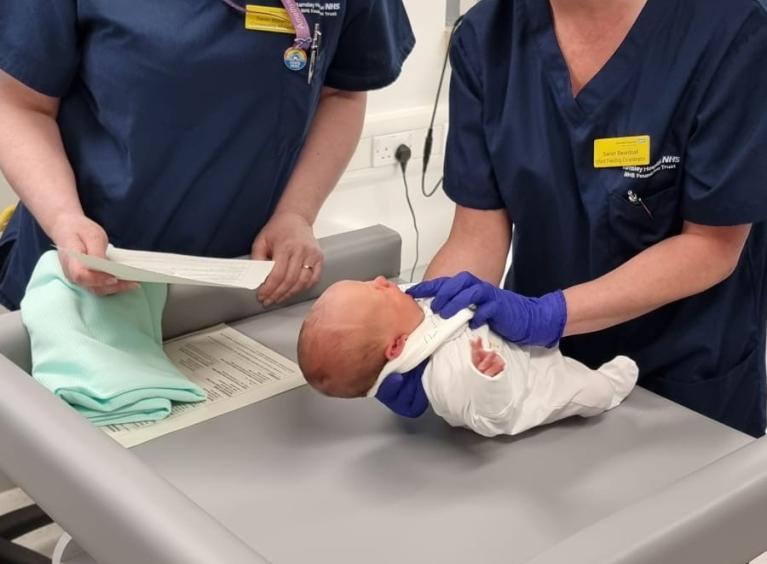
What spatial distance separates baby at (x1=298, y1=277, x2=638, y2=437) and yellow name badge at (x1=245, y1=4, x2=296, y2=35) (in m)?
0.38

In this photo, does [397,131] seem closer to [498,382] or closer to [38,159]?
[38,159]

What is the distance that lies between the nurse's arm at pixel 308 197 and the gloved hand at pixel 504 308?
0.88ft

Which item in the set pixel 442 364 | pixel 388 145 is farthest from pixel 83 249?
pixel 388 145

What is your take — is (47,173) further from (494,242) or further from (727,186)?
(727,186)

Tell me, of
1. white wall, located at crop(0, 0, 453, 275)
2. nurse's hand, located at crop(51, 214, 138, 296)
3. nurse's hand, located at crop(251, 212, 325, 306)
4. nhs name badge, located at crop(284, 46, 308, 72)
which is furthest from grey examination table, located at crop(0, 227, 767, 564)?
white wall, located at crop(0, 0, 453, 275)

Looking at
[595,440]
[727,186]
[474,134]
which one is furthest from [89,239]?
[727,186]

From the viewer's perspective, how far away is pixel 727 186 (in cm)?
102

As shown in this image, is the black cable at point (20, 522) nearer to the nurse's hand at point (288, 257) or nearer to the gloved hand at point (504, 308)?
the nurse's hand at point (288, 257)

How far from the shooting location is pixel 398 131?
2910mm

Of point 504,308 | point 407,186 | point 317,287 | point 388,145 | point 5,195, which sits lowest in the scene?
point 407,186

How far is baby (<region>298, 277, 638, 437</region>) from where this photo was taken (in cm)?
95

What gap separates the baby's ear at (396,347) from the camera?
3.24ft

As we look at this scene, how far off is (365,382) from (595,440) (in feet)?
0.85

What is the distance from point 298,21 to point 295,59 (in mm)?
51
